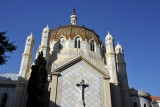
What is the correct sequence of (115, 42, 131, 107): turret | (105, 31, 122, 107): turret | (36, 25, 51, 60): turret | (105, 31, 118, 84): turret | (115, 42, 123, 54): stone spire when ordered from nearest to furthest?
(105, 31, 122, 107): turret, (105, 31, 118, 84): turret, (115, 42, 131, 107): turret, (36, 25, 51, 60): turret, (115, 42, 123, 54): stone spire

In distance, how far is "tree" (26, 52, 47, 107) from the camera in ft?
76.3

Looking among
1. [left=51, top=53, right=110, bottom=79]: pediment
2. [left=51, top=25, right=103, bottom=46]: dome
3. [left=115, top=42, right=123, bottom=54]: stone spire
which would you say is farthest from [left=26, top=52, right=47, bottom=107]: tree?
[left=115, top=42, right=123, bottom=54]: stone spire

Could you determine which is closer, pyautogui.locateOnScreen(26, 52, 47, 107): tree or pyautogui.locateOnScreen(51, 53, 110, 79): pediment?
pyautogui.locateOnScreen(26, 52, 47, 107): tree

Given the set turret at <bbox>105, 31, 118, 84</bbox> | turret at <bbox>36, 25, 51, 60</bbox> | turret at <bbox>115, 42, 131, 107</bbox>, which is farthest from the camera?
turret at <bbox>36, 25, 51, 60</bbox>

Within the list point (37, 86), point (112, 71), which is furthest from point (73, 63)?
point (112, 71)

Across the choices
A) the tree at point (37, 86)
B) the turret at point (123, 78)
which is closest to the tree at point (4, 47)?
the tree at point (37, 86)

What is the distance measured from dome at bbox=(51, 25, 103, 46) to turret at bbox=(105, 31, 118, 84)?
6599mm

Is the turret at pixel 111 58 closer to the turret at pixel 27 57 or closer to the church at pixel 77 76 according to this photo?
the church at pixel 77 76

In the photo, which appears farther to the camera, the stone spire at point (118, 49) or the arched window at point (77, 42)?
A: the arched window at point (77, 42)

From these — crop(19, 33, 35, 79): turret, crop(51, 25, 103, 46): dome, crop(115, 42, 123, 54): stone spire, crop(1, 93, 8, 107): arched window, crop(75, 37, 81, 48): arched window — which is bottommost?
crop(1, 93, 8, 107): arched window

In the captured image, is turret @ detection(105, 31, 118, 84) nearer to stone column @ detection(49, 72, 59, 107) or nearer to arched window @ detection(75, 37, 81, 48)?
arched window @ detection(75, 37, 81, 48)

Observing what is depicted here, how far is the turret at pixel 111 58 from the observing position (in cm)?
3266

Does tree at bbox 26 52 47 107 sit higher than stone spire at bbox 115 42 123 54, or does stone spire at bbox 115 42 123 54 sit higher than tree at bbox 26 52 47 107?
stone spire at bbox 115 42 123 54

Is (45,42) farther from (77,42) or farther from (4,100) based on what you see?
(4,100)
